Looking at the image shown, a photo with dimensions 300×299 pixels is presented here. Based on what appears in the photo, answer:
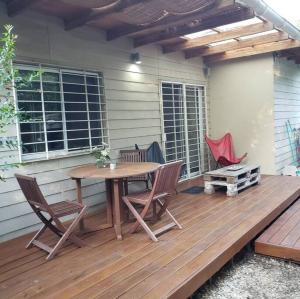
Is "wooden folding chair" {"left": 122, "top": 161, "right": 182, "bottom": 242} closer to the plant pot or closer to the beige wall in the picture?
the plant pot

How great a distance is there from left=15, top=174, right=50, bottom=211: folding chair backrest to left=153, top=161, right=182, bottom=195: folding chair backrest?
3.50 feet

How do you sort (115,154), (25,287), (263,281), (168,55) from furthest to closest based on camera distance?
1. (168,55)
2. (115,154)
3. (263,281)
4. (25,287)

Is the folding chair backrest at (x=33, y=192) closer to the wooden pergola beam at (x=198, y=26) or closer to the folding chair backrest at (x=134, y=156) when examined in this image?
the folding chair backrest at (x=134, y=156)

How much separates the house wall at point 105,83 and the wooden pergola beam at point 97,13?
18 centimetres

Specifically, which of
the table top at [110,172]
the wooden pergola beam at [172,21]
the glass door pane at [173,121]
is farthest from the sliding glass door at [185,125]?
the table top at [110,172]

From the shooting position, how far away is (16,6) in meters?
3.30

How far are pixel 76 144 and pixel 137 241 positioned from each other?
5.31 feet

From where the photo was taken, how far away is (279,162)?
22.0 ft

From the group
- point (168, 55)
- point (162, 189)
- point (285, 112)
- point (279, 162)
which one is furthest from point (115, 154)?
point (285, 112)

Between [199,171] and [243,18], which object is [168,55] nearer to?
[243,18]

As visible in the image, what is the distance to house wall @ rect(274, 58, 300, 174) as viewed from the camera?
6.51 metres

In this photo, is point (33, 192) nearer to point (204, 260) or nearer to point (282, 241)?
point (204, 260)

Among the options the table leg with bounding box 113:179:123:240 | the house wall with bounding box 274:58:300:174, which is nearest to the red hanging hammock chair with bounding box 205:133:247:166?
the house wall with bounding box 274:58:300:174

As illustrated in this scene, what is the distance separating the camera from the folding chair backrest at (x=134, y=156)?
471 centimetres
